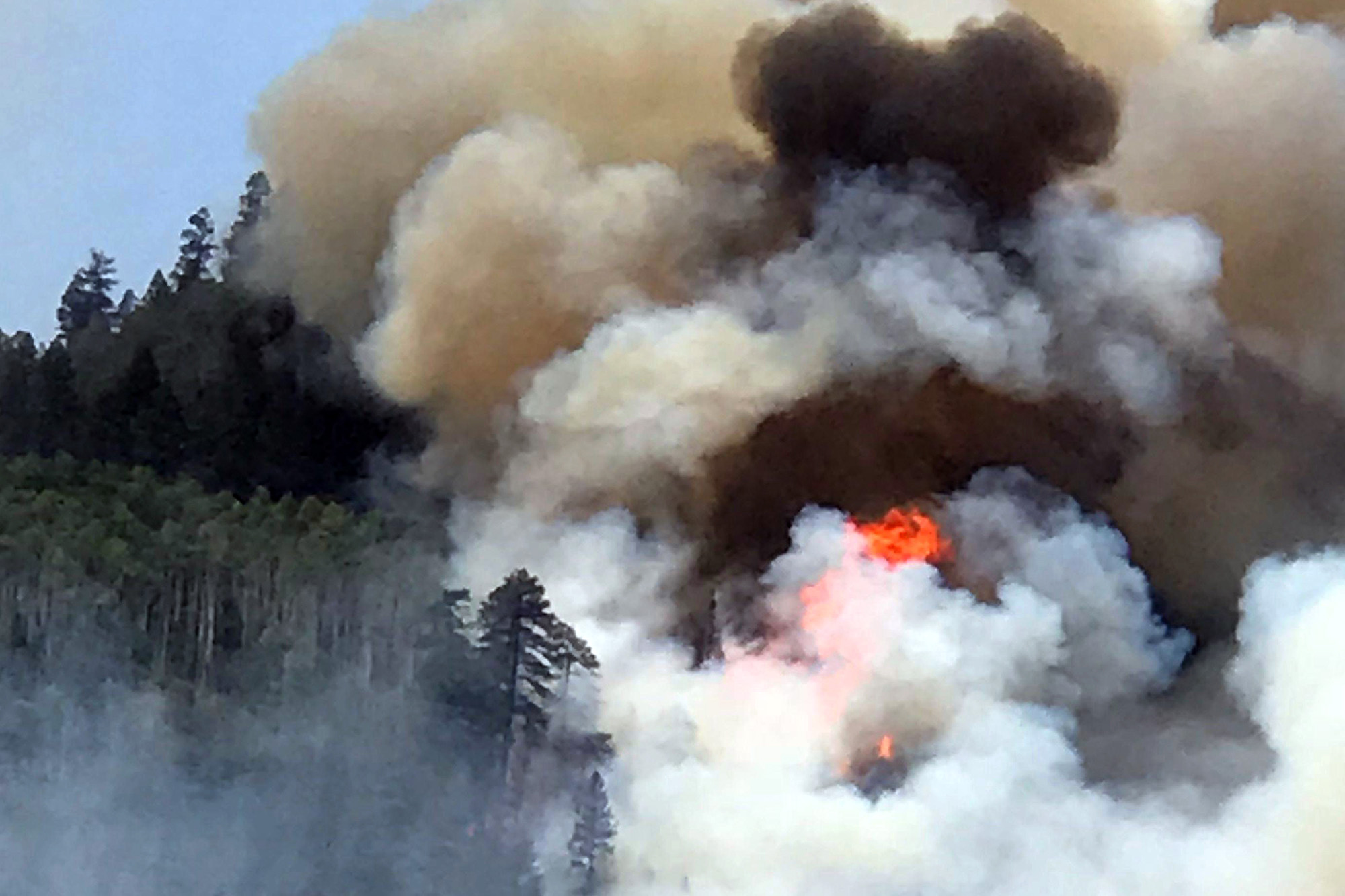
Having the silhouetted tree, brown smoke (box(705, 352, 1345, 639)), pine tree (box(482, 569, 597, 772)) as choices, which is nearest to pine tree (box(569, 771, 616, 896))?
pine tree (box(482, 569, 597, 772))

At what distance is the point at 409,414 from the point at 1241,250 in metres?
19.4

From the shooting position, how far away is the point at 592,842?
31.5m

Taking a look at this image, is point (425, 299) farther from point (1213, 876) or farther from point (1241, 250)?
point (1213, 876)

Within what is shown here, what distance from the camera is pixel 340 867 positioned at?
31.6 m

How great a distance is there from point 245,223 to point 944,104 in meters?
26.2

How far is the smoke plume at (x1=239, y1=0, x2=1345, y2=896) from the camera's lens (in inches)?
1227

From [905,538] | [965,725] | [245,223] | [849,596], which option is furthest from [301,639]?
[245,223]

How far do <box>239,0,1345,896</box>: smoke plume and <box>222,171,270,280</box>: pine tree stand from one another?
275 inches

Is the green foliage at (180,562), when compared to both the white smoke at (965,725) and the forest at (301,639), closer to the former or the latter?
the forest at (301,639)

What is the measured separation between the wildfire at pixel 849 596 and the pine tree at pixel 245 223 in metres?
25.0

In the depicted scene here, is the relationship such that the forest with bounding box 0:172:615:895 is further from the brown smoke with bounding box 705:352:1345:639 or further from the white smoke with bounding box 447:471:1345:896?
the brown smoke with bounding box 705:352:1345:639

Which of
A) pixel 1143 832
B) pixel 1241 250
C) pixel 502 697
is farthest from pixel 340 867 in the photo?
pixel 1241 250

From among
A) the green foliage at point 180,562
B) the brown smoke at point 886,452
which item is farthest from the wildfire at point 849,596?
the green foliage at point 180,562

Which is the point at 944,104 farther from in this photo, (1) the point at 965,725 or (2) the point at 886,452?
(1) the point at 965,725
